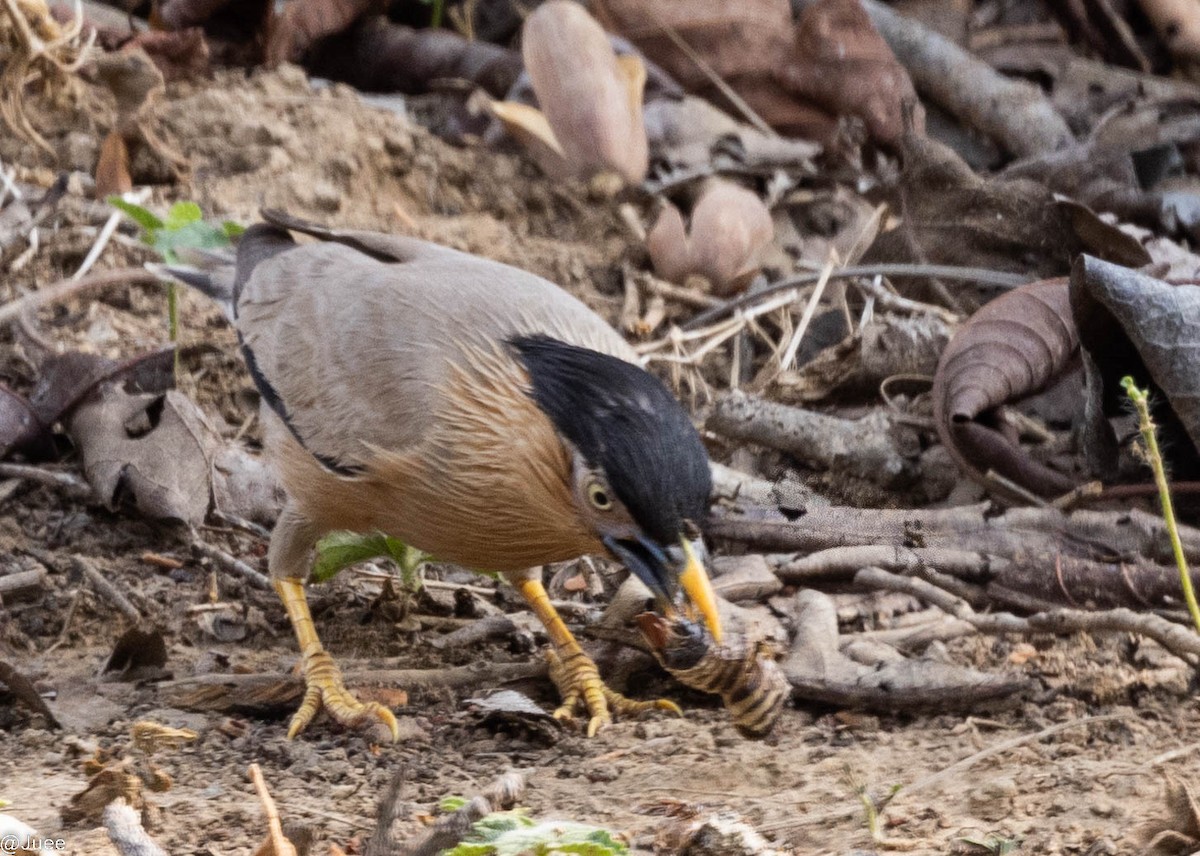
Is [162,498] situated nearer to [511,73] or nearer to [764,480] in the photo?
[764,480]

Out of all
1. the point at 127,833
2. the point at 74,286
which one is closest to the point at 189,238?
the point at 74,286

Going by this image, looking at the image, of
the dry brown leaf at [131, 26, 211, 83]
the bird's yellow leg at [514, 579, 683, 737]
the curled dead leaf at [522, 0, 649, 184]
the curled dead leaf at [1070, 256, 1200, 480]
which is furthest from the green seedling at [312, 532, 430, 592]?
the dry brown leaf at [131, 26, 211, 83]

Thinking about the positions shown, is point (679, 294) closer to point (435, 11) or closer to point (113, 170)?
point (113, 170)

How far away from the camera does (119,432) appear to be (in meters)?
4.95

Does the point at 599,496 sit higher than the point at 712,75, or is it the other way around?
the point at 712,75

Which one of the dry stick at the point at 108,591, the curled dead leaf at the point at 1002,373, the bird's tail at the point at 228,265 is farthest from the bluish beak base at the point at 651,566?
the bird's tail at the point at 228,265

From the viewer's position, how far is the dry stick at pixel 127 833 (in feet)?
8.65

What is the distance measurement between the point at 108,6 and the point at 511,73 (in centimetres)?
186

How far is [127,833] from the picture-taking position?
8.79 ft

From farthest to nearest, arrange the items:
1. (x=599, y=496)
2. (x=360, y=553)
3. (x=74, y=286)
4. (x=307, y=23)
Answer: (x=307, y=23)
(x=74, y=286)
(x=360, y=553)
(x=599, y=496)

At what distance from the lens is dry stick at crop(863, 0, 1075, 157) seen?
6.89m

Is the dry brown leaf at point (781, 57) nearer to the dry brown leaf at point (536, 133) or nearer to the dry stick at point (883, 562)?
the dry brown leaf at point (536, 133)

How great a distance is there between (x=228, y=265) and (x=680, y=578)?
2510mm

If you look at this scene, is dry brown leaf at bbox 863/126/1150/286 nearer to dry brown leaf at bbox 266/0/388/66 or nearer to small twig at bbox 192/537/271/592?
small twig at bbox 192/537/271/592
